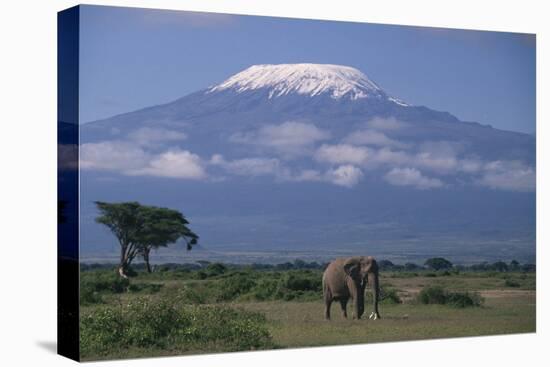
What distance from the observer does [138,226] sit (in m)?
17.6

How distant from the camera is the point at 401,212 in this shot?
19.5 m

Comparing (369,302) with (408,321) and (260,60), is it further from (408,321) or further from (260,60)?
(260,60)

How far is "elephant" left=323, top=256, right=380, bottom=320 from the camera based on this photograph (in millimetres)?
18953

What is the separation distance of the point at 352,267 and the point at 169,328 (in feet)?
9.51

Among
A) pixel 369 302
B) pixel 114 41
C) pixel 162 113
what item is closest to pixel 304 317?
pixel 369 302

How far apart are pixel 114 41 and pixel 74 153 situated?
1.47 metres

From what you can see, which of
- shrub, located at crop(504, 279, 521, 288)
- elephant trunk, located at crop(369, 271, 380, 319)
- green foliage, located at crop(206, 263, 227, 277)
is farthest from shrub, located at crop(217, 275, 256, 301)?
shrub, located at crop(504, 279, 521, 288)

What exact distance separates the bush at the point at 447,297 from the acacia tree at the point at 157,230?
3846mm

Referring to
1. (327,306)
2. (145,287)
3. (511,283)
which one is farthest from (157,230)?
(511,283)

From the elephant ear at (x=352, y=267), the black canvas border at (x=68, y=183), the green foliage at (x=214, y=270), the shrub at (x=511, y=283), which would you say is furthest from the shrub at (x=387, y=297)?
the black canvas border at (x=68, y=183)

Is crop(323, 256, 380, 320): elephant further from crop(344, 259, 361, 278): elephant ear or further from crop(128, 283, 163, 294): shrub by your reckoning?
crop(128, 283, 163, 294): shrub

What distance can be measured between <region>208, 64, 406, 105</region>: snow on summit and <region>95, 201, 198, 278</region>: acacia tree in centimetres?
185

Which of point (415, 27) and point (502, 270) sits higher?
point (415, 27)

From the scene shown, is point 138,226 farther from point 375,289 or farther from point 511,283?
point 511,283
